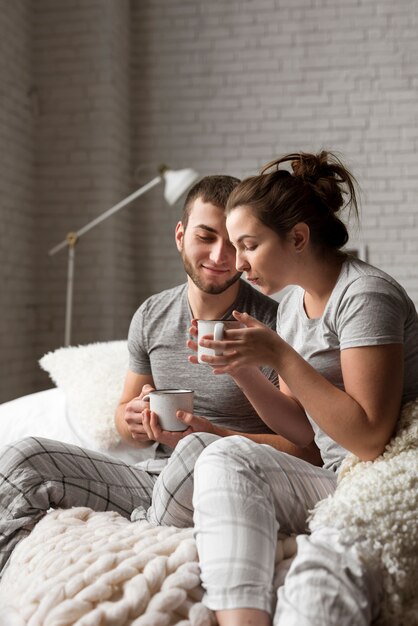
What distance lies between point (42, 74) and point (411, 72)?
2.08m

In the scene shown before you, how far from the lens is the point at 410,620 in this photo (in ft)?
4.12

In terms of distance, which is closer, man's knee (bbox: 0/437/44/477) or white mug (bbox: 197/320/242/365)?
white mug (bbox: 197/320/242/365)

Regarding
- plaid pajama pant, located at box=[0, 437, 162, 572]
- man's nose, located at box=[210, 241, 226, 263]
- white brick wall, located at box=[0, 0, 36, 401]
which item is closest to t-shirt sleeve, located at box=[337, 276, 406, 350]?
man's nose, located at box=[210, 241, 226, 263]

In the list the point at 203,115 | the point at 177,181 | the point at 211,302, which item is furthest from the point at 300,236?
the point at 203,115

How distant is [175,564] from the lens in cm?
139

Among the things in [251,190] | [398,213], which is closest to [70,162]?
[398,213]

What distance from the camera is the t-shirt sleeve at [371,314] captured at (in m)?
1.46

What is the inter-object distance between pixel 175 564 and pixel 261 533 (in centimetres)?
17

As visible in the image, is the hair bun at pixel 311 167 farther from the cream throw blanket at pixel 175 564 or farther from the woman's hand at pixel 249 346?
the cream throw blanket at pixel 175 564

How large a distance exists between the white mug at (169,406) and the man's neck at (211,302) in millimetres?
360

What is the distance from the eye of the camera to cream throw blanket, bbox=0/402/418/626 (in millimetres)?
1272

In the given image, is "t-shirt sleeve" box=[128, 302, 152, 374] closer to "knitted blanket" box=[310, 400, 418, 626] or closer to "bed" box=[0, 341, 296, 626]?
"bed" box=[0, 341, 296, 626]

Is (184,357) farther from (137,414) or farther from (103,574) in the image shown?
(103,574)

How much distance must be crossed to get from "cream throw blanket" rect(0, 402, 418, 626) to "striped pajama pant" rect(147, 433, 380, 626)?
4cm
